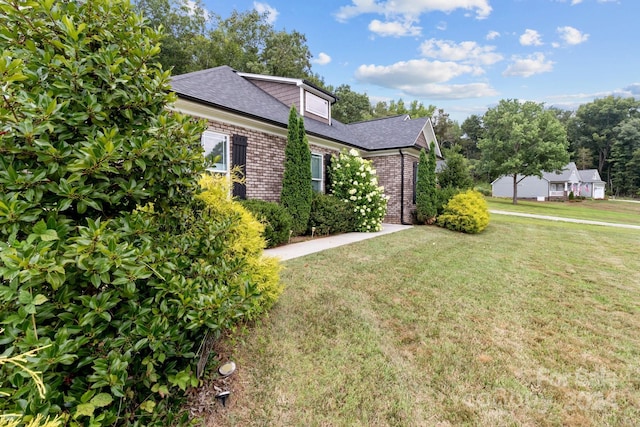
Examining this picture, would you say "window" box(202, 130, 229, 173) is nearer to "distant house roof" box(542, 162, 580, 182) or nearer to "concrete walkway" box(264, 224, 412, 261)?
"concrete walkway" box(264, 224, 412, 261)

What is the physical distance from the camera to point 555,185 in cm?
3934

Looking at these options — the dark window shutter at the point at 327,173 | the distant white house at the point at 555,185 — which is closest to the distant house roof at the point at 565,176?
the distant white house at the point at 555,185

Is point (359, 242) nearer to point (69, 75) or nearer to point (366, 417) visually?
point (366, 417)

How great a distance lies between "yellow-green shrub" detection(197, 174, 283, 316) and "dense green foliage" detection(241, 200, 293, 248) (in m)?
Answer: 3.55

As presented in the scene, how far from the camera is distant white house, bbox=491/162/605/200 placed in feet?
125

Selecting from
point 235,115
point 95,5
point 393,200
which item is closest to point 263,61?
point 393,200

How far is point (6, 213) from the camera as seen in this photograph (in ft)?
3.86

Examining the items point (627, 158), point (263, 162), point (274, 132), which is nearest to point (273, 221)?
point (263, 162)

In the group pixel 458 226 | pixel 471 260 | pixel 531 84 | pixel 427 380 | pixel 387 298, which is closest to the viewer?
pixel 427 380

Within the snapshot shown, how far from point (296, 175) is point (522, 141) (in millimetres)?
28103

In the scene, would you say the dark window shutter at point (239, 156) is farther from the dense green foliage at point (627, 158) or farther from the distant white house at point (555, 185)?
the dense green foliage at point (627, 158)

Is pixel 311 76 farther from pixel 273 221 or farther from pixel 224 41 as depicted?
pixel 273 221

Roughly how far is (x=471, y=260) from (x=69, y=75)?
724 centimetres

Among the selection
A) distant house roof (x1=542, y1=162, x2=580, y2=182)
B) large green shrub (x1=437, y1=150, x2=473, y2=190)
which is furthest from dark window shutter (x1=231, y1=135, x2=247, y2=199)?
distant house roof (x1=542, y1=162, x2=580, y2=182)
